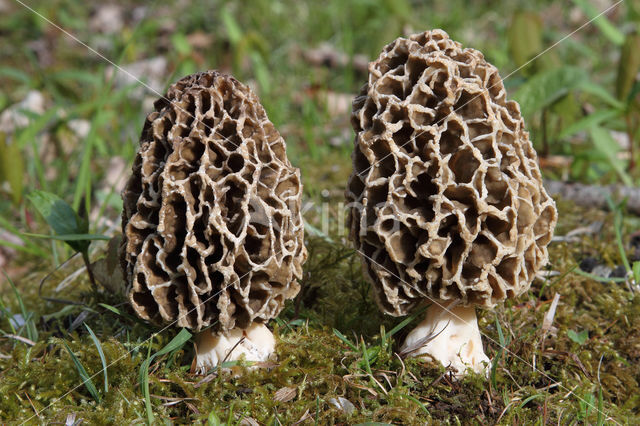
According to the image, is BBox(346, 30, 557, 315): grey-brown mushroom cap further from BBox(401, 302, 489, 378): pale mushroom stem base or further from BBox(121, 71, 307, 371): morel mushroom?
BBox(121, 71, 307, 371): morel mushroom

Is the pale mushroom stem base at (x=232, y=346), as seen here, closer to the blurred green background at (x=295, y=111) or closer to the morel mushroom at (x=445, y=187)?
the blurred green background at (x=295, y=111)

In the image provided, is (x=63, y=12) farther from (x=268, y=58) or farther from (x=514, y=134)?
(x=514, y=134)

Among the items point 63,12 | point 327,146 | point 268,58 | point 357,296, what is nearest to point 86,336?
point 357,296

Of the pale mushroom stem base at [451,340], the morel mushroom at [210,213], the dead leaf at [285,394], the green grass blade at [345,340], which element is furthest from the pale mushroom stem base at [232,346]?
the pale mushroom stem base at [451,340]

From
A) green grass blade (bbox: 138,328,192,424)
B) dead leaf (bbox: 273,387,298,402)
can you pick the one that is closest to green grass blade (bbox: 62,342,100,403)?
green grass blade (bbox: 138,328,192,424)

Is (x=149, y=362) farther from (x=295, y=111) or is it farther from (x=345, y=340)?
(x=295, y=111)
